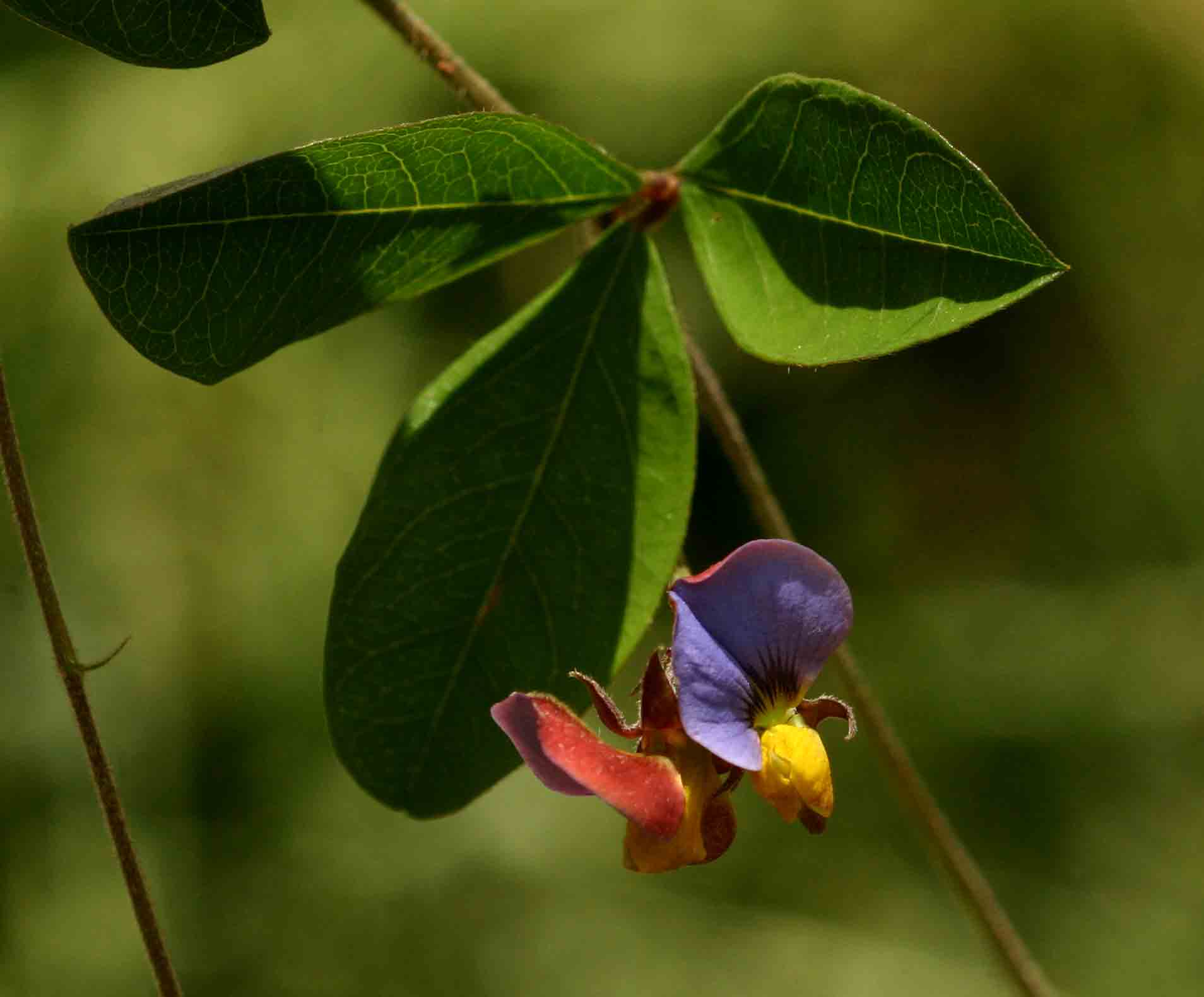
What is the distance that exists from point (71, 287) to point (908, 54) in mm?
1547

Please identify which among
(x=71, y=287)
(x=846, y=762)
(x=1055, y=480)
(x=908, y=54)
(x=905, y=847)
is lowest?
(x=905, y=847)

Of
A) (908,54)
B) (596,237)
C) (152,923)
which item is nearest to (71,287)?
(908,54)

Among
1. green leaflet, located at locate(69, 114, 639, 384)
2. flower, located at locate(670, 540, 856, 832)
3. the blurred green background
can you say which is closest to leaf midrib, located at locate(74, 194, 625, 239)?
green leaflet, located at locate(69, 114, 639, 384)

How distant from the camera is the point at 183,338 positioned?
32.9 inches

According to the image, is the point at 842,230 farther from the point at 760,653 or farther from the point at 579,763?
the point at 579,763

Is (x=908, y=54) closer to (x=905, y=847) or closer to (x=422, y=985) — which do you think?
(x=905, y=847)

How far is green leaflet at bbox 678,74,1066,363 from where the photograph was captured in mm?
788

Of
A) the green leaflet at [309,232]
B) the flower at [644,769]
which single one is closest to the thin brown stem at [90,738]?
the green leaflet at [309,232]

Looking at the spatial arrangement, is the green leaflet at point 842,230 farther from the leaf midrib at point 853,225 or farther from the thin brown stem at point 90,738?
the thin brown stem at point 90,738

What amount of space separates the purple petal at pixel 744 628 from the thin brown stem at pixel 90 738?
0.30 m

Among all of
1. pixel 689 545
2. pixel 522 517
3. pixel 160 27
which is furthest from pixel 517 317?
pixel 689 545

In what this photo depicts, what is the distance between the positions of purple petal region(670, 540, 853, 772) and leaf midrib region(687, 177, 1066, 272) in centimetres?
19

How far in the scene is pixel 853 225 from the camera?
0.86 metres

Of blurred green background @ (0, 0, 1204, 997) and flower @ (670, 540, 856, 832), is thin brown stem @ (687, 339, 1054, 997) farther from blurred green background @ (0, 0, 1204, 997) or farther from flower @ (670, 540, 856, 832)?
blurred green background @ (0, 0, 1204, 997)
